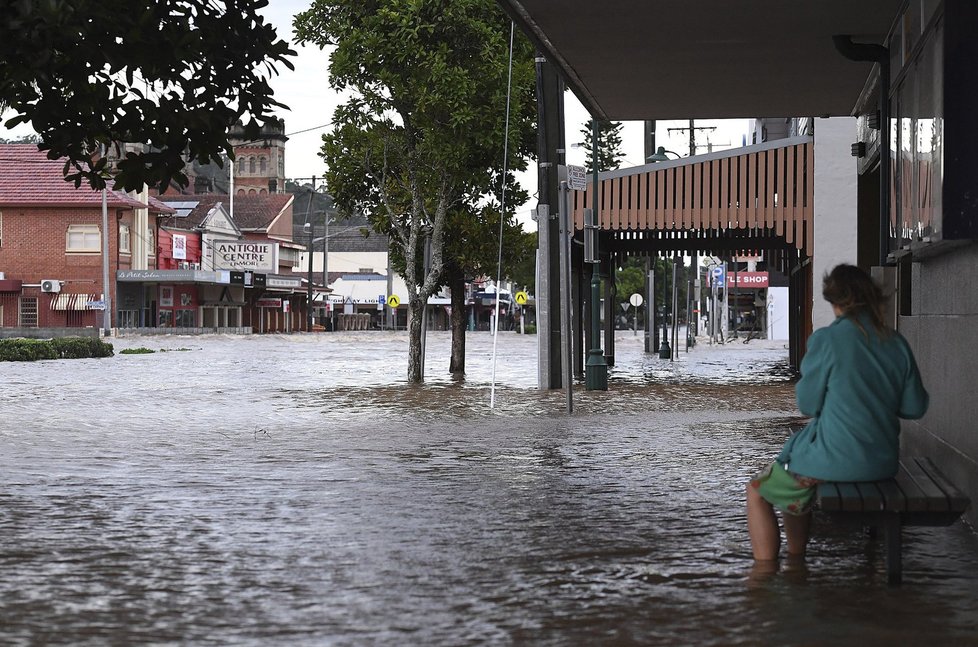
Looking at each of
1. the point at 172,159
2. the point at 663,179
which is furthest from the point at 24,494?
the point at 663,179

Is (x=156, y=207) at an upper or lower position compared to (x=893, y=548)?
upper

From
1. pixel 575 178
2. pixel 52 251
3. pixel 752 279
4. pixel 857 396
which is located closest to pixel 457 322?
pixel 575 178

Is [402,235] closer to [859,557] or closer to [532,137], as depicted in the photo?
[532,137]

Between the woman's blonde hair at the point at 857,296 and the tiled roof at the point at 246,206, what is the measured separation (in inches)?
3566

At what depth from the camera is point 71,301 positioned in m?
77.6

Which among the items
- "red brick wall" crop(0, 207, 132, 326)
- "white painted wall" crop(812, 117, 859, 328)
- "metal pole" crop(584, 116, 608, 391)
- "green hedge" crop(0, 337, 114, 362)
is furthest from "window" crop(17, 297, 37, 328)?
"white painted wall" crop(812, 117, 859, 328)

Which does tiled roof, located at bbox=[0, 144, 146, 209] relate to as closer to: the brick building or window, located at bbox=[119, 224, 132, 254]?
the brick building

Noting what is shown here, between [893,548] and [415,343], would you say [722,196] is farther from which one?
[893,548]

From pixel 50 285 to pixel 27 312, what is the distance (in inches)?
95.5

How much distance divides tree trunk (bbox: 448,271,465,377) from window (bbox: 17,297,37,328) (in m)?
48.8

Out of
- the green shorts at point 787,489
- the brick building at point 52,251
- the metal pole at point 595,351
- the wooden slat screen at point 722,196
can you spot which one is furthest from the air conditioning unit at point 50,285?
the green shorts at point 787,489

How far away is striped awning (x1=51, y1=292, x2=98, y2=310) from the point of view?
7738 centimetres

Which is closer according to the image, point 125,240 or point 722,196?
point 722,196

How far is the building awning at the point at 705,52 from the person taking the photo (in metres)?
11.7
